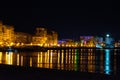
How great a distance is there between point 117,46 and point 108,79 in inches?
6640

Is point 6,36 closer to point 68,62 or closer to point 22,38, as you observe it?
point 22,38

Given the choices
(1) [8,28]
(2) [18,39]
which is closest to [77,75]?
(1) [8,28]

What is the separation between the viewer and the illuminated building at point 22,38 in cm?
13512

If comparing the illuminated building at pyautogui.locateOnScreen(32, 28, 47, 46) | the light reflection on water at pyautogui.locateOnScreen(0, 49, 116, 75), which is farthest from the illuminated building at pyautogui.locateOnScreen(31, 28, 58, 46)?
the light reflection on water at pyautogui.locateOnScreen(0, 49, 116, 75)

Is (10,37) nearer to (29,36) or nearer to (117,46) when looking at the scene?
(29,36)

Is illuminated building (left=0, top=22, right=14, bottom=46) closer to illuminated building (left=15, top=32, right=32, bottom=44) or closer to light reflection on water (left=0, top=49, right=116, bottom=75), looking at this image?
illuminated building (left=15, top=32, right=32, bottom=44)

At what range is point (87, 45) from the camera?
558ft

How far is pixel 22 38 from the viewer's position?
5418 inches

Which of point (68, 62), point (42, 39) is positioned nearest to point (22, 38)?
point (42, 39)

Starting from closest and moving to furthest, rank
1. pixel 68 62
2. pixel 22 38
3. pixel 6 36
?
pixel 68 62, pixel 6 36, pixel 22 38

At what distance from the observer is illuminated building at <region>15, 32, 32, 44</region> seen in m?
135

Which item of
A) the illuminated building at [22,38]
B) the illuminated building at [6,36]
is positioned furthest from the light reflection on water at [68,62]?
the illuminated building at [22,38]

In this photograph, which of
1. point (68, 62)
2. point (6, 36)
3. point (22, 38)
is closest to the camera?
point (68, 62)

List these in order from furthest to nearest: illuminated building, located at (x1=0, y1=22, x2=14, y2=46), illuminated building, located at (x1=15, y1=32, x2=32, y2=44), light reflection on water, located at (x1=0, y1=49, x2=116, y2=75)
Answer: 1. illuminated building, located at (x1=15, y1=32, x2=32, y2=44)
2. illuminated building, located at (x1=0, y1=22, x2=14, y2=46)
3. light reflection on water, located at (x1=0, y1=49, x2=116, y2=75)
